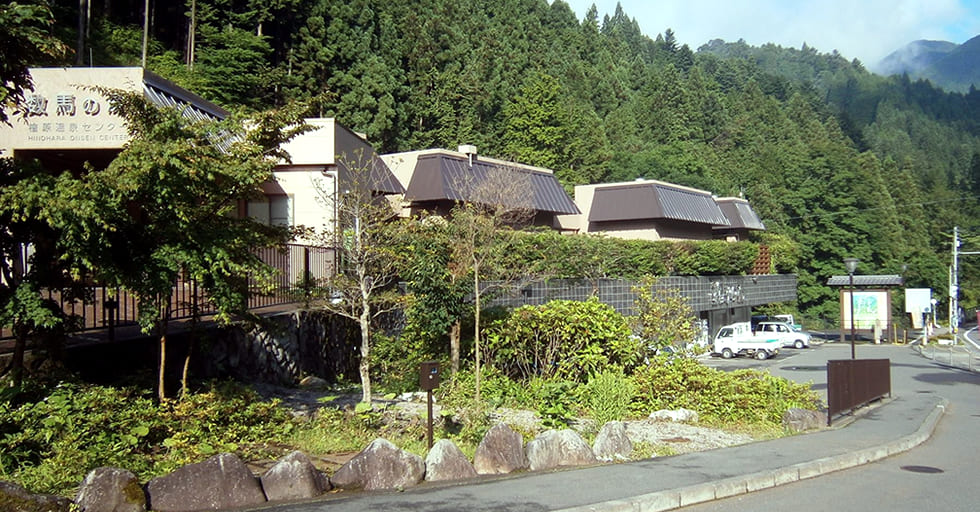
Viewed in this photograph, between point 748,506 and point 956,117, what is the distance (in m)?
206

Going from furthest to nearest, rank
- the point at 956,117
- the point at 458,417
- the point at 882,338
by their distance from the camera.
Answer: the point at 956,117, the point at 882,338, the point at 458,417

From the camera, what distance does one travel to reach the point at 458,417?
11242 millimetres

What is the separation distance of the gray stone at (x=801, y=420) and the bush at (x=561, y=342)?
307 centimetres

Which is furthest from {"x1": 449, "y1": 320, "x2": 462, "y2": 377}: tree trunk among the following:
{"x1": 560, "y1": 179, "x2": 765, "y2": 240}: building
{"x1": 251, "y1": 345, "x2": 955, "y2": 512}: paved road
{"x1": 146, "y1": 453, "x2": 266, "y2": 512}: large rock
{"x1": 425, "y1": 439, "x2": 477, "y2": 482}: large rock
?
{"x1": 560, "y1": 179, "x2": 765, "y2": 240}: building

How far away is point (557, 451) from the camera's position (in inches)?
375

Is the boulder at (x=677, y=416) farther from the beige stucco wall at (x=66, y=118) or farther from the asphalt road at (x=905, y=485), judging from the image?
the beige stucco wall at (x=66, y=118)

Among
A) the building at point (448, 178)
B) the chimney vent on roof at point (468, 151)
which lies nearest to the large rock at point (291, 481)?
the building at point (448, 178)

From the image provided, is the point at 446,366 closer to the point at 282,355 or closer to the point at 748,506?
the point at 282,355

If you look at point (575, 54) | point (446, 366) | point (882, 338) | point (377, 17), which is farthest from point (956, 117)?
point (446, 366)

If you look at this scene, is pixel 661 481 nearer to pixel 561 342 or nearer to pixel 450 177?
pixel 561 342

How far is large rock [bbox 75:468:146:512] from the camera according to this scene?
259 inches

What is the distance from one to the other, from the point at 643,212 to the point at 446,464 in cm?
2949

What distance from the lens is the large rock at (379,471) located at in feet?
26.2

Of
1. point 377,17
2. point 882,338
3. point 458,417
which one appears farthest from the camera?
point 882,338
